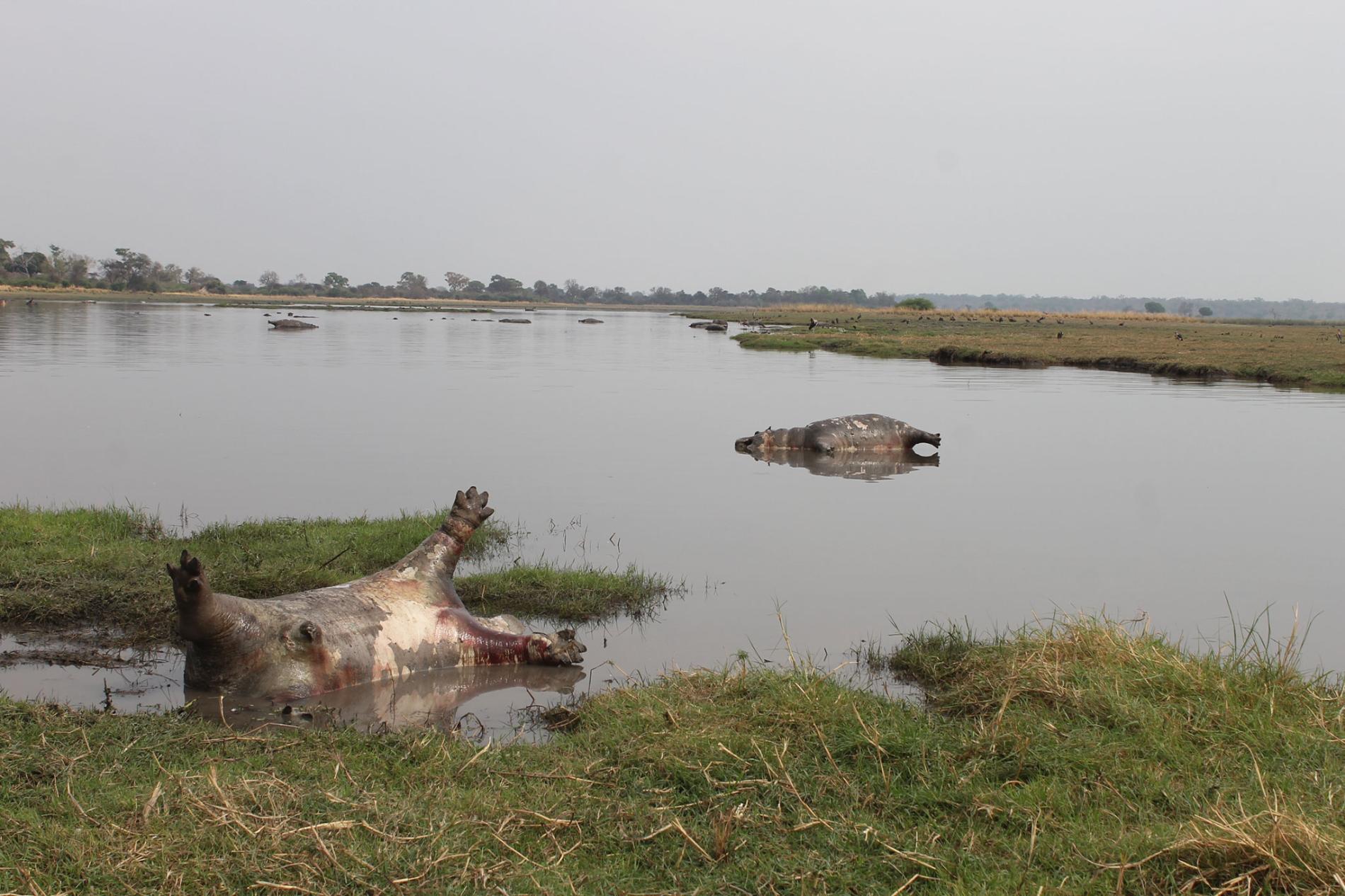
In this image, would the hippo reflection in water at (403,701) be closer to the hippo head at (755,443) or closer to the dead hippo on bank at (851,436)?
the hippo head at (755,443)

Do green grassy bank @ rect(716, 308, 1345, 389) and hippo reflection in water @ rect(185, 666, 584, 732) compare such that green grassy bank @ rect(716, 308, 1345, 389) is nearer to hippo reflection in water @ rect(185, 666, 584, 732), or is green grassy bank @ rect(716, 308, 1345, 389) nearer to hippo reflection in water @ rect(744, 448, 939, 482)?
hippo reflection in water @ rect(744, 448, 939, 482)

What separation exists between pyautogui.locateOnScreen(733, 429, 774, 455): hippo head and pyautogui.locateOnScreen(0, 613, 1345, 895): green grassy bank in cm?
1097

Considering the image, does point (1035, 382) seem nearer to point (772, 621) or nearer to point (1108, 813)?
point (772, 621)

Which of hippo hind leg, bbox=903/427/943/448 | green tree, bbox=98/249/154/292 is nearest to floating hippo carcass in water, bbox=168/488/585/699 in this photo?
hippo hind leg, bbox=903/427/943/448

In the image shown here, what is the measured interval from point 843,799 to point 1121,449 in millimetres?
13959

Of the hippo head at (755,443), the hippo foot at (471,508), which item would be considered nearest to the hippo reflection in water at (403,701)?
the hippo foot at (471,508)

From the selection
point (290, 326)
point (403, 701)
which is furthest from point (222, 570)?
point (290, 326)

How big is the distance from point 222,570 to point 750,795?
18.0 feet

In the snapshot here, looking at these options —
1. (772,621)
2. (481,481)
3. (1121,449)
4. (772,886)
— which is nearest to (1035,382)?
(1121,449)

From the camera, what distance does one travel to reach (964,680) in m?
6.70

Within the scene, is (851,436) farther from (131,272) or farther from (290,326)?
(131,272)

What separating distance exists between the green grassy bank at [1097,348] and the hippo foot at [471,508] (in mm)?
26722

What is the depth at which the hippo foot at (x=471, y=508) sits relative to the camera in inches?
318

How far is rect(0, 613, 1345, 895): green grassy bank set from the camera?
3.93 metres
